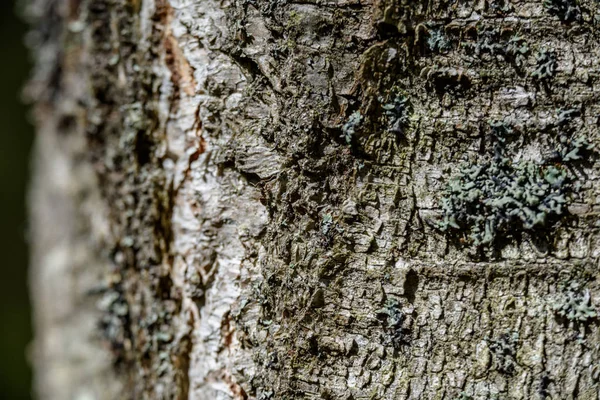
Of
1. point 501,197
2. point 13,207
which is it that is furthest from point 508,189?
point 13,207

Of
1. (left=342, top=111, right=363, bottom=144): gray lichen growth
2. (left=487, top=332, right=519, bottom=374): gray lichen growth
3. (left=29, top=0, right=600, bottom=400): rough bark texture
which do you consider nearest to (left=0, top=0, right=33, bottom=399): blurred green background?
(left=29, top=0, right=600, bottom=400): rough bark texture

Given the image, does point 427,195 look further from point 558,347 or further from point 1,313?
point 1,313

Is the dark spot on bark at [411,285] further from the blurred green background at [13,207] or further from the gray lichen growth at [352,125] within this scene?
the blurred green background at [13,207]

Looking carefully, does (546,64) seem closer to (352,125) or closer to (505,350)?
(352,125)

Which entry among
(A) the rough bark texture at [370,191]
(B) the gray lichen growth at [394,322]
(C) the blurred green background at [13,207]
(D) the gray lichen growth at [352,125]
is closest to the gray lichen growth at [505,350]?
(A) the rough bark texture at [370,191]

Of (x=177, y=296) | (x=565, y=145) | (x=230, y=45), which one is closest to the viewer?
(x=565, y=145)

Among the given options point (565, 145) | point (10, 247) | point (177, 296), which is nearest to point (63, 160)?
point (177, 296)
